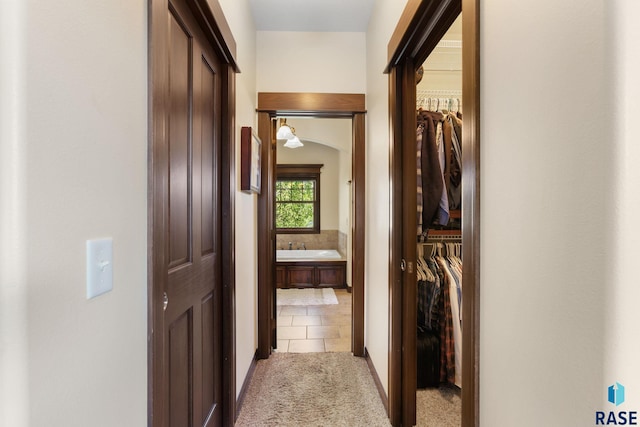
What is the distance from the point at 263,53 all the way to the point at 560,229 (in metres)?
2.69

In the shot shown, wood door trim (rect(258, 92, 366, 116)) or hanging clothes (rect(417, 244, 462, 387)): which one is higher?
wood door trim (rect(258, 92, 366, 116))

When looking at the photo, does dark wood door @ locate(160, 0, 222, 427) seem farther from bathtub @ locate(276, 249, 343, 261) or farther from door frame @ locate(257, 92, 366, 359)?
bathtub @ locate(276, 249, 343, 261)

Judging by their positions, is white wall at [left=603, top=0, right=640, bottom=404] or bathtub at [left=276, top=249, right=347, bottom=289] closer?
white wall at [left=603, top=0, right=640, bottom=404]

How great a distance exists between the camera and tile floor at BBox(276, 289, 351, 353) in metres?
2.91

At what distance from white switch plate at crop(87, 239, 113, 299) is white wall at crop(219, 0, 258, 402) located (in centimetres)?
119

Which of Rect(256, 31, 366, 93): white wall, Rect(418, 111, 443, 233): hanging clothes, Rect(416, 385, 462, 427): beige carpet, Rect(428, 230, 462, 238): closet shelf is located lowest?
Rect(416, 385, 462, 427): beige carpet

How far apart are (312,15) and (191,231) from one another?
2.06m

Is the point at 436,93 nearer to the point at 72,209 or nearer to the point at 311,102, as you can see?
the point at 311,102

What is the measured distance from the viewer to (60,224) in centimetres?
55

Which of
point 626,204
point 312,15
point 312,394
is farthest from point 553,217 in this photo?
point 312,15

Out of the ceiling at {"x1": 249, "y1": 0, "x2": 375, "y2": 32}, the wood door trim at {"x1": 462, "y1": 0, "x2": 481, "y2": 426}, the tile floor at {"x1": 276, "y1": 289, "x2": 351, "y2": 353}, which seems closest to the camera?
the wood door trim at {"x1": 462, "y1": 0, "x2": 481, "y2": 426}

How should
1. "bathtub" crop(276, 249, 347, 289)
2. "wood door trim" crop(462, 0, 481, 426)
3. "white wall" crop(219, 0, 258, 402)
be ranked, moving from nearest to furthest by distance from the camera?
1. "wood door trim" crop(462, 0, 481, 426)
2. "white wall" crop(219, 0, 258, 402)
3. "bathtub" crop(276, 249, 347, 289)

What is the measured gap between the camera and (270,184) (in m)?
2.69

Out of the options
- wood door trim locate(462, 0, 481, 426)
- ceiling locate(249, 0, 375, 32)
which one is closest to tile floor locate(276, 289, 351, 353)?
wood door trim locate(462, 0, 481, 426)
